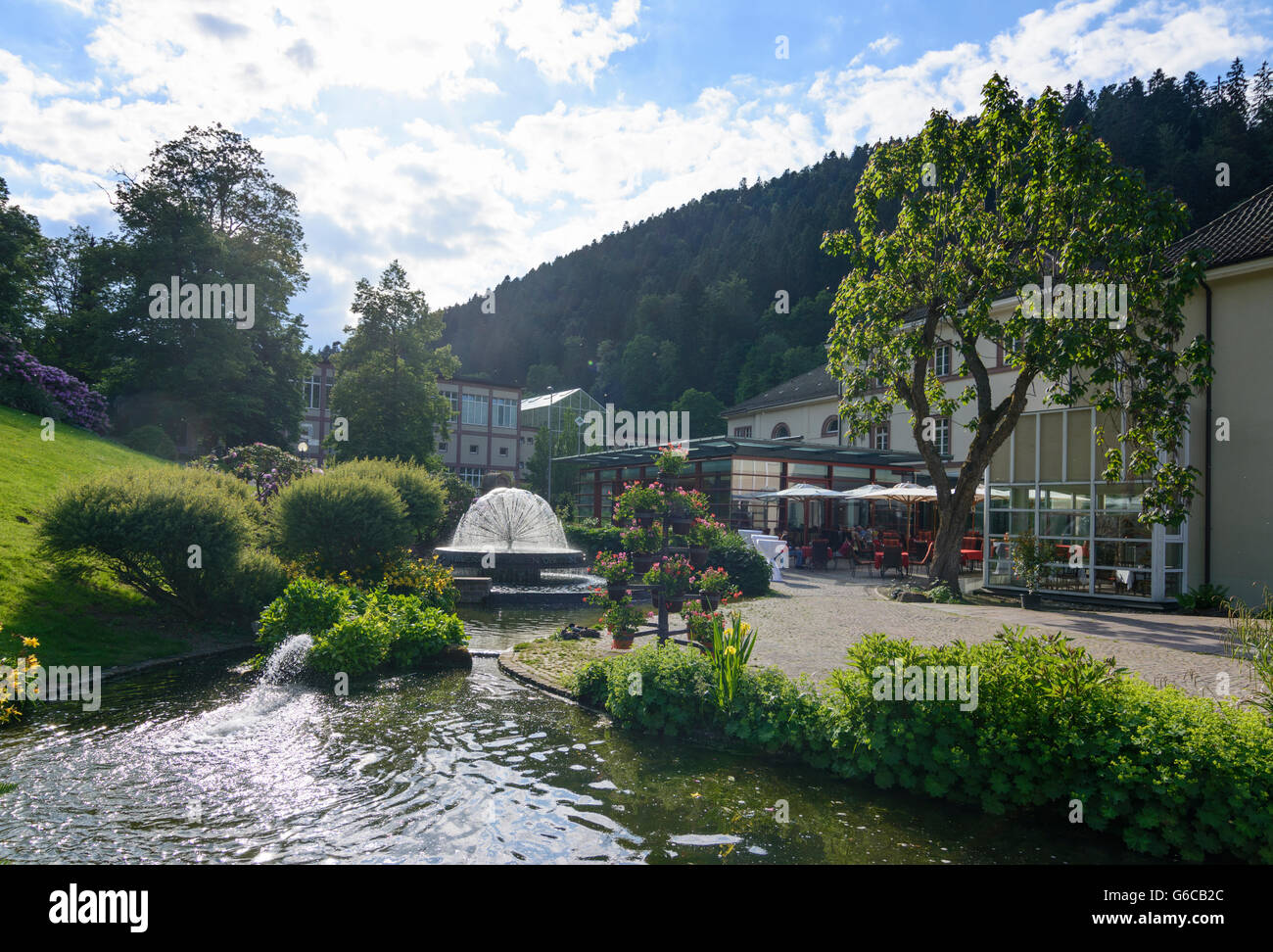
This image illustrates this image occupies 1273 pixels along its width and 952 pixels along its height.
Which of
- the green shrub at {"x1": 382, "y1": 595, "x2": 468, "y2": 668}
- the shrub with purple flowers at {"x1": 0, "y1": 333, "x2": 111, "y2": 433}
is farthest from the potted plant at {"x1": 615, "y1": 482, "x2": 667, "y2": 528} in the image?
the shrub with purple flowers at {"x1": 0, "y1": 333, "x2": 111, "y2": 433}

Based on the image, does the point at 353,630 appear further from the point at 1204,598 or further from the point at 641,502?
the point at 1204,598

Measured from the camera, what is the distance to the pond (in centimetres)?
491

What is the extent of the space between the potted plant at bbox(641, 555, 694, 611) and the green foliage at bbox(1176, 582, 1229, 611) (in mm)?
11874

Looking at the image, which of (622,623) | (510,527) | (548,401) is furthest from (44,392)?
(548,401)

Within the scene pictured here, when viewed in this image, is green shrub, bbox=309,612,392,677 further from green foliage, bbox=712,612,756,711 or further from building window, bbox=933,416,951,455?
building window, bbox=933,416,951,455

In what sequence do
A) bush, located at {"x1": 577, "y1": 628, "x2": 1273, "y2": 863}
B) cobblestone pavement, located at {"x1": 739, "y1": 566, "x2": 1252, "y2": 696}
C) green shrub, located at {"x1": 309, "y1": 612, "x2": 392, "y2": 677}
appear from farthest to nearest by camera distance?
green shrub, located at {"x1": 309, "y1": 612, "x2": 392, "y2": 677}
cobblestone pavement, located at {"x1": 739, "y1": 566, "x2": 1252, "y2": 696}
bush, located at {"x1": 577, "y1": 628, "x2": 1273, "y2": 863}

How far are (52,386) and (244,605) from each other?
21.6 m

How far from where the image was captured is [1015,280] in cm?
1605

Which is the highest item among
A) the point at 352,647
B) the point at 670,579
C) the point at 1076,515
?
the point at 1076,515

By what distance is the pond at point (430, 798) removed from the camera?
4910mm

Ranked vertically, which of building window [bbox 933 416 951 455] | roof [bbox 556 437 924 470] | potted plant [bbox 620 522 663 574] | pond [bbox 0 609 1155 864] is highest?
building window [bbox 933 416 951 455]

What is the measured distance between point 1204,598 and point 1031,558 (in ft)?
10.8
